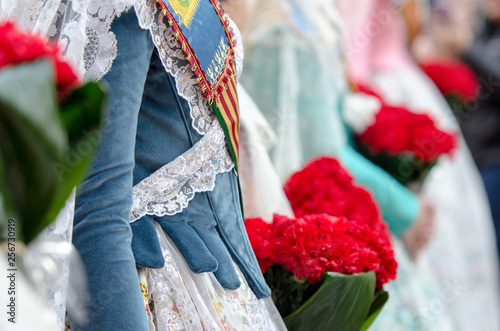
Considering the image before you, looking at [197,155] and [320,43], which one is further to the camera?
[320,43]

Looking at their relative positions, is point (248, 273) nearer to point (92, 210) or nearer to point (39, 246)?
point (92, 210)

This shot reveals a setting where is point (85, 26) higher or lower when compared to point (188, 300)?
higher

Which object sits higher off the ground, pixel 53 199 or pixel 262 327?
pixel 53 199

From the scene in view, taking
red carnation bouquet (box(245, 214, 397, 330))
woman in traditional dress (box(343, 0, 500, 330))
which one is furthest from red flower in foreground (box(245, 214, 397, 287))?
woman in traditional dress (box(343, 0, 500, 330))

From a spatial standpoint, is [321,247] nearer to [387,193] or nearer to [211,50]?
[211,50]

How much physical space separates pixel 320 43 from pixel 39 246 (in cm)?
138

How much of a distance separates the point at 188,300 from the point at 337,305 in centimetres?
27

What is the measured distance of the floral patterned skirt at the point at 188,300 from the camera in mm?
980

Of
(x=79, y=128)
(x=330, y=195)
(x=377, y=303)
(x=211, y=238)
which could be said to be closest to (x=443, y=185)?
(x=330, y=195)

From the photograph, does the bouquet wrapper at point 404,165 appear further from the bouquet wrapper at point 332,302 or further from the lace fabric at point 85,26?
the lace fabric at point 85,26

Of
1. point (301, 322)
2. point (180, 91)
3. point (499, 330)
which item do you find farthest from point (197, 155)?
point (499, 330)

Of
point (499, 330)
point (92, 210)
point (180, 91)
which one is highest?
point (180, 91)

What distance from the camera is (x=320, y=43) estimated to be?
193cm

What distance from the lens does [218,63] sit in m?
1.03
